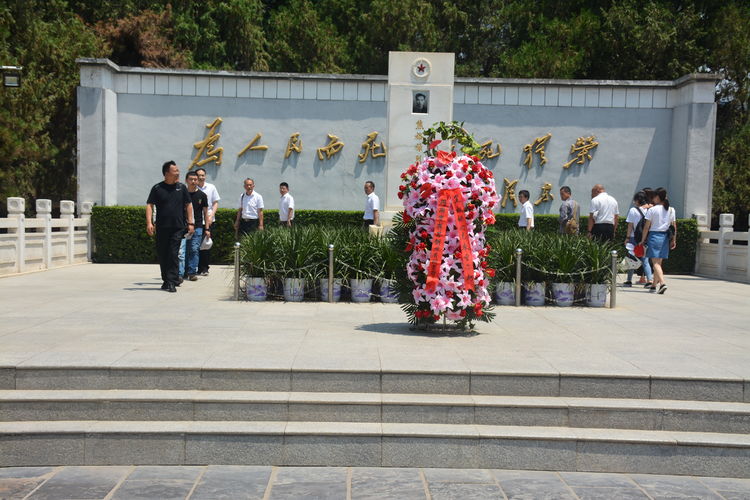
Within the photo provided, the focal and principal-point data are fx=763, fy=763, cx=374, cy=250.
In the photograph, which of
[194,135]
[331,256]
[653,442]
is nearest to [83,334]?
[331,256]

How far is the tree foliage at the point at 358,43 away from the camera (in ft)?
73.6

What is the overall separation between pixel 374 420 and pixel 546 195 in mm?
13823

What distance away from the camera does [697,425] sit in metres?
5.54

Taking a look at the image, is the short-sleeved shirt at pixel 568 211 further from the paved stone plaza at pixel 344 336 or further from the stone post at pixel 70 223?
the stone post at pixel 70 223

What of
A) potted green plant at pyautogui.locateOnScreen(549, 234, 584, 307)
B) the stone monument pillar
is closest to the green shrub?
the stone monument pillar

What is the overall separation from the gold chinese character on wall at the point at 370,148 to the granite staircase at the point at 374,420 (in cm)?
1293

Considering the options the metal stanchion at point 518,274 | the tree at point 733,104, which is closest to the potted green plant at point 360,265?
the metal stanchion at point 518,274

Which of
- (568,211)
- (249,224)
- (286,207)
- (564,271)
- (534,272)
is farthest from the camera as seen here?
(286,207)

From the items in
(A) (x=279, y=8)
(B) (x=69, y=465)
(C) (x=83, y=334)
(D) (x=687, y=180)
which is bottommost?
(B) (x=69, y=465)

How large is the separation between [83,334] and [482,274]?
391cm

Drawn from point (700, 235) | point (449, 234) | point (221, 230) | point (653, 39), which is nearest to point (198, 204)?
point (221, 230)

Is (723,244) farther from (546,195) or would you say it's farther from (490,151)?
(490,151)

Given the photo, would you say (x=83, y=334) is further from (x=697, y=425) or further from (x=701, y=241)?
(x=701, y=241)

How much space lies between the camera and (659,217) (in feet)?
41.8
